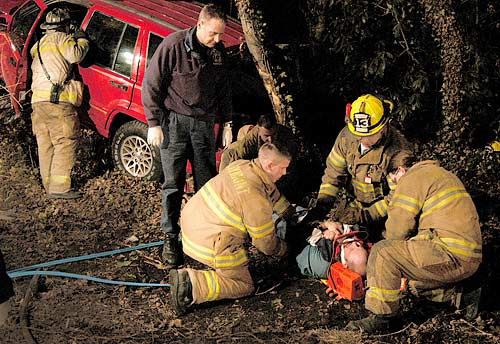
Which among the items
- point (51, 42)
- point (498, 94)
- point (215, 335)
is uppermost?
point (51, 42)

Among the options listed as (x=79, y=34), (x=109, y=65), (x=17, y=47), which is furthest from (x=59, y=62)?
(x=17, y=47)

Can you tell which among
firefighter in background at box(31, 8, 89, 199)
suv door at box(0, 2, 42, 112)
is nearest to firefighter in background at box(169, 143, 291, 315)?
firefighter in background at box(31, 8, 89, 199)

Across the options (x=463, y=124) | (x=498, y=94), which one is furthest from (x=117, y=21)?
(x=498, y=94)

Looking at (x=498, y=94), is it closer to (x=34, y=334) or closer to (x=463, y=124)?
(x=463, y=124)

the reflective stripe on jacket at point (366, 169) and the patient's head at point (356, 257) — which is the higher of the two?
the reflective stripe on jacket at point (366, 169)

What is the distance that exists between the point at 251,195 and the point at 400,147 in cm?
151

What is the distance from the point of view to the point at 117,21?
7.11 meters

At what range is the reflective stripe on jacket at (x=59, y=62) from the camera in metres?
6.87

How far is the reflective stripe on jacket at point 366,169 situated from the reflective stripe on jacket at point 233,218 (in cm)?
95

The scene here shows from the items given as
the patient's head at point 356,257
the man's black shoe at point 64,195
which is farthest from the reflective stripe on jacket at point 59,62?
the patient's head at point 356,257

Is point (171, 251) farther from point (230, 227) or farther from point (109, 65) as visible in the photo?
point (109, 65)

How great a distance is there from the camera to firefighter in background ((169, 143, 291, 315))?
4789mm

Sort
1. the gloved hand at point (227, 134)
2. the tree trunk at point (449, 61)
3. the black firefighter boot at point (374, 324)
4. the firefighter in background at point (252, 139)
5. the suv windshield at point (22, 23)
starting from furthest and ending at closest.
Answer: the suv windshield at point (22, 23), the tree trunk at point (449, 61), the firefighter in background at point (252, 139), the gloved hand at point (227, 134), the black firefighter boot at point (374, 324)

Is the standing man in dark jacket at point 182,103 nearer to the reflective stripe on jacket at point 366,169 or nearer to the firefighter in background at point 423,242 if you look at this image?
the reflective stripe on jacket at point 366,169
